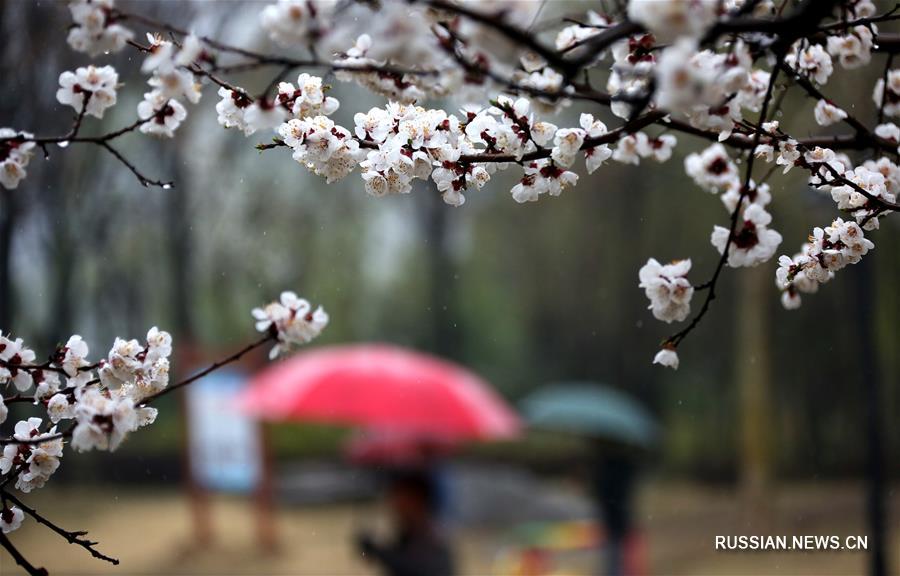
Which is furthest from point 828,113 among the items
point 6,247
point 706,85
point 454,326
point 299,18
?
point 454,326

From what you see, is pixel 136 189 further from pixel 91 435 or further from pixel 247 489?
pixel 91 435

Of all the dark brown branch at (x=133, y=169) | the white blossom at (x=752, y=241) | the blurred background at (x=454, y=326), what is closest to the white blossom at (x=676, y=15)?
the white blossom at (x=752, y=241)

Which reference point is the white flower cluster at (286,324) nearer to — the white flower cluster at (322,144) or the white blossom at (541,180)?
the white flower cluster at (322,144)

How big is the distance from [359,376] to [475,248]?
677cm

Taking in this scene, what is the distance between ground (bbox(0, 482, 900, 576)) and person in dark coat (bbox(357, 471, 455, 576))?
2.03 metres

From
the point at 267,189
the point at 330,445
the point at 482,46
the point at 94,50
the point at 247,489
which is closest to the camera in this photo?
the point at 482,46

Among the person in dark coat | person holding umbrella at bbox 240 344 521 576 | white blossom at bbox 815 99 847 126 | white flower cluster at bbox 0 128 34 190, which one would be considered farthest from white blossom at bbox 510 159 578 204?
person holding umbrella at bbox 240 344 521 576

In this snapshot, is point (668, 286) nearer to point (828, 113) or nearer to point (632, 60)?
point (632, 60)

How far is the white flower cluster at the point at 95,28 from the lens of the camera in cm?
113

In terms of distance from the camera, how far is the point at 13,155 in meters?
1.31

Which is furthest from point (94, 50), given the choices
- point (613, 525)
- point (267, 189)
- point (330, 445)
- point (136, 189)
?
point (330, 445)

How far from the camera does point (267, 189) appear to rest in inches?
336

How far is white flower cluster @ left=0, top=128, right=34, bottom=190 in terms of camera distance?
1309 millimetres

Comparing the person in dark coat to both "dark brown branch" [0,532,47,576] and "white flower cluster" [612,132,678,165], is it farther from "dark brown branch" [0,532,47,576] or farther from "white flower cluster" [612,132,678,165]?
"dark brown branch" [0,532,47,576]
